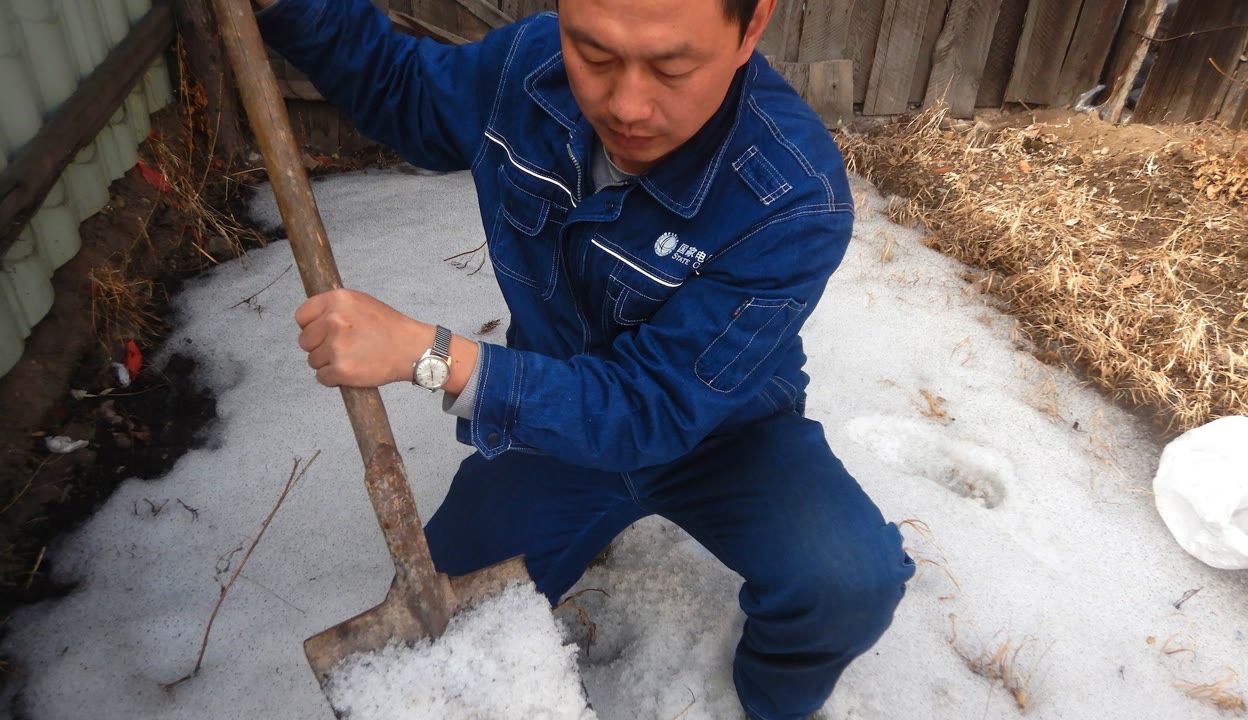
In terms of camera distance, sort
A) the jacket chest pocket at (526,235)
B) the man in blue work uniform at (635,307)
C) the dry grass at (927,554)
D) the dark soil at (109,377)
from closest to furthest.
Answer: the man in blue work uniform at (635,307)
the jacket chest pocket at (526,235)
the dark soil at (109,377)
the dry grass at (927,554)

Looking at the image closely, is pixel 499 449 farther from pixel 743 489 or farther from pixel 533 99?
pixel 533 99

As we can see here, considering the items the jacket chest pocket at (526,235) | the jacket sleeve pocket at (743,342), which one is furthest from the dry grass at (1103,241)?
the jacket chest pocket at (526,235)

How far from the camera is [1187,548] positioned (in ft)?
6.91

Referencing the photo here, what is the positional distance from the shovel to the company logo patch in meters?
0.54

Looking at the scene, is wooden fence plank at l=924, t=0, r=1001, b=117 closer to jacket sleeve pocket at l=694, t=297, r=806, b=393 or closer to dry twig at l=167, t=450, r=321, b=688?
jacket sleeve pocket at l=694, t=297, r=806, b=393

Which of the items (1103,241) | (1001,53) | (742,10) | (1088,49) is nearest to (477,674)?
(742,10)

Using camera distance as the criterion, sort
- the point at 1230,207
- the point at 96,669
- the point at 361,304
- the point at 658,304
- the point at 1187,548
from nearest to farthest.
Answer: the point at 361,304, the point at 658,304, the point at 96,669, the point at 1187,548, the point at 1230,207

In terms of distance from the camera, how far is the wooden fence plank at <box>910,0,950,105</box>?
3.87 meters

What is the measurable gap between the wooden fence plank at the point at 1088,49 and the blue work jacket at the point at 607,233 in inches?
124

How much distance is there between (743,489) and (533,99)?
0.83 meters

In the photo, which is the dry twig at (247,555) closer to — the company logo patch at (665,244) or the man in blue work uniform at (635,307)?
the man in blue work uniform at (635,307)

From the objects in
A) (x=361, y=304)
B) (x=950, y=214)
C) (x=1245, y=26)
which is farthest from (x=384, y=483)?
(x=1245, y=26)

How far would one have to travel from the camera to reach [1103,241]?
3168mm

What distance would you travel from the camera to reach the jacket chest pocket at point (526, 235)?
1.59 m
